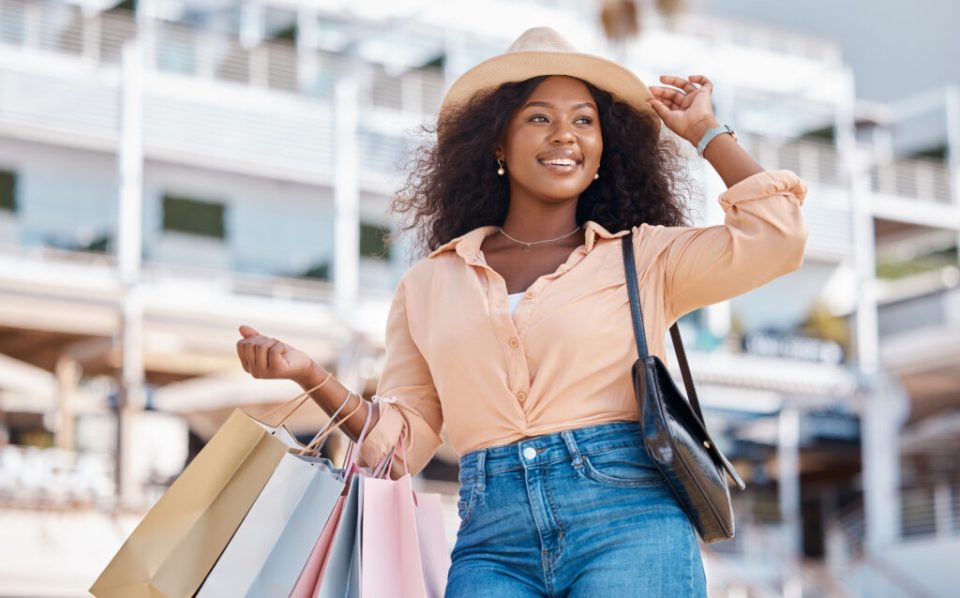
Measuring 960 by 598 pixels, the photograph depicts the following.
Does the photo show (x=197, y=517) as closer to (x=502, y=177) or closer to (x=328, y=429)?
(x=328, y=429)

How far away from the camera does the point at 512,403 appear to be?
3.15 meters

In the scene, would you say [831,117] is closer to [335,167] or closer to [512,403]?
[335,167]

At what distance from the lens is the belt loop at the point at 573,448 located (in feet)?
10.0

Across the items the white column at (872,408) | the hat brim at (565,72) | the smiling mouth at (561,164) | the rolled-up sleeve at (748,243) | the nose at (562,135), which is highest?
the white column at (872,408)

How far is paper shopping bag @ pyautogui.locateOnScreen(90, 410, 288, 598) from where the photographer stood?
3.00m

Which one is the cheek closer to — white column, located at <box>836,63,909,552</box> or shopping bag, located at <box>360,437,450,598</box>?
shopping bag, located at <box>360,437,450,598</box>

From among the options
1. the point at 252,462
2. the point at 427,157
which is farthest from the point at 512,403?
the point at 427,157

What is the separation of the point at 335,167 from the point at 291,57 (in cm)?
246

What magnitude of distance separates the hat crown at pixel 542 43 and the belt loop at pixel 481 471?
2.91 feet

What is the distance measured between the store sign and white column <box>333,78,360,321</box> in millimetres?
7604

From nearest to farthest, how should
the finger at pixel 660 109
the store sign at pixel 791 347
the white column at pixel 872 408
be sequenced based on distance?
1. the finger at pixel 660 109
2. the white column at pixel 872 408
3. the store sign at pixel 791 347

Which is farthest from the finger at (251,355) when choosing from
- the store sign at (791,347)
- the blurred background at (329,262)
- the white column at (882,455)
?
the store sign at (791,347)

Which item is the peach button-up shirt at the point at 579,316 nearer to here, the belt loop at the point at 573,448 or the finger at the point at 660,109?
the belt loop at the point at 573,448

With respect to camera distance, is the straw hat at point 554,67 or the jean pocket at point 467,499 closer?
the jean pocket at point 467,499
